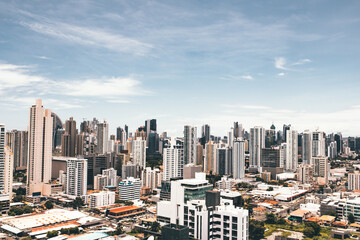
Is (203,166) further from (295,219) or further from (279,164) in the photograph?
(295,219)

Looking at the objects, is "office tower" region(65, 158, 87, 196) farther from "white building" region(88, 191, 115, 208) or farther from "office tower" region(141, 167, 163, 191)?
"office tower" region(141, 167, 163, 191)

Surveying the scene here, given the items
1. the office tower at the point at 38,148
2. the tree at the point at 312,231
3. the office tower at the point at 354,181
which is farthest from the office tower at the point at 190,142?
the tree at the point at 312,231

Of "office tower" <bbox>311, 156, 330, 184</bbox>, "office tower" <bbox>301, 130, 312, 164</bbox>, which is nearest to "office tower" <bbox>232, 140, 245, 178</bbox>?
"office tower" <bbox>311, 156, 330, 184</bbox>

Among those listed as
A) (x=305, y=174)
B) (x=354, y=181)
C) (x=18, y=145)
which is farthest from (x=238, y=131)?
A: (x=18, y=145)

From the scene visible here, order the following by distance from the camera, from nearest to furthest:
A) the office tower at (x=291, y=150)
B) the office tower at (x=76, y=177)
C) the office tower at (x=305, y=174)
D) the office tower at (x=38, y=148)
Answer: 1. the office tower at (x=76, y=177)
2. the office tower at (x=38, y=148)
3. the office tower at (x=305, y=174)
4. the office tower at (x=291, y=150)

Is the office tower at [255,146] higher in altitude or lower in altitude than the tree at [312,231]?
higher

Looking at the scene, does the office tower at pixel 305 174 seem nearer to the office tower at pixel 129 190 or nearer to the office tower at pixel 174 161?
the office tower at pixel 174 161

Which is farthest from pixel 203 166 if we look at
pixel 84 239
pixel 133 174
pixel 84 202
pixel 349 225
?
pixel 84 239
